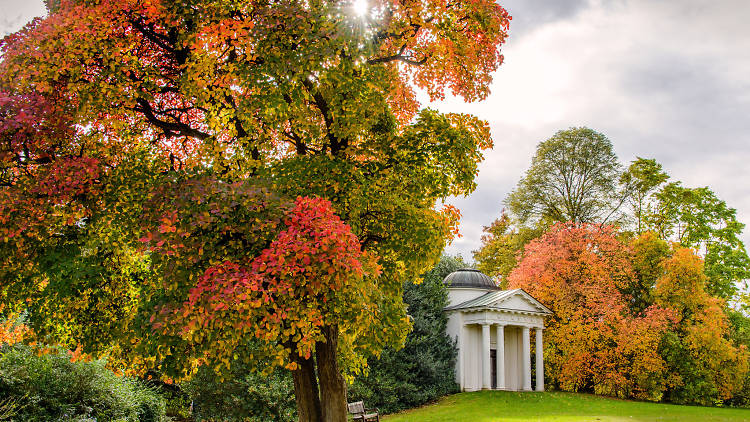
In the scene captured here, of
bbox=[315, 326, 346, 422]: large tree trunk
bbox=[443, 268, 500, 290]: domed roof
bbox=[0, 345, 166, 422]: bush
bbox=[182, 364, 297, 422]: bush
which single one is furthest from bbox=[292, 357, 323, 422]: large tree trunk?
bbox=[443, 268, 500, 290]: domed roof

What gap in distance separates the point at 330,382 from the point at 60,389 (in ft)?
26.7

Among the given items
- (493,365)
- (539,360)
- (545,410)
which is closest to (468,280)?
(493,365)

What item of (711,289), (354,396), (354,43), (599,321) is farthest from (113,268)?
(711,289)

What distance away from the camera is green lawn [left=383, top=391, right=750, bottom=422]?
19.0 m

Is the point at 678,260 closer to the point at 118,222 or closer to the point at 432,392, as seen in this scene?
the point at 432,392

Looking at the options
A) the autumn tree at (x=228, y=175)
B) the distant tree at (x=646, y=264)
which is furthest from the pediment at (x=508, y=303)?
the autumn tree at (x=228, y=175)

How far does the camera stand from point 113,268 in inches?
368

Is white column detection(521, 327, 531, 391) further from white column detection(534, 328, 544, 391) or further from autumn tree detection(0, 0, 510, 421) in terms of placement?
autumn tree detection(0, 0, 510, 421)

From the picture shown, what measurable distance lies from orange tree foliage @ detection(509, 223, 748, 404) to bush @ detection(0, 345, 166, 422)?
21124 mm

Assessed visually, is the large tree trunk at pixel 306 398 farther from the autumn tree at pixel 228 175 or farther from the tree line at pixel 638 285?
the tree line at pixel 638 285

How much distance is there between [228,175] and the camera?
8.70 metres

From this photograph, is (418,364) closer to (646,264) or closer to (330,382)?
(646,264)

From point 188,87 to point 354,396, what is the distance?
16.9 meters

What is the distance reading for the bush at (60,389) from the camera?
12.8m
